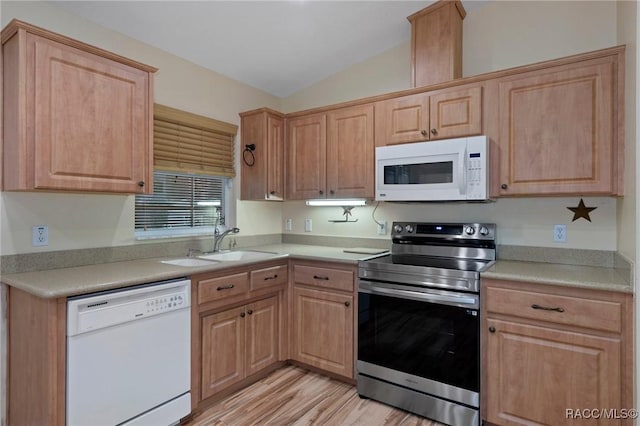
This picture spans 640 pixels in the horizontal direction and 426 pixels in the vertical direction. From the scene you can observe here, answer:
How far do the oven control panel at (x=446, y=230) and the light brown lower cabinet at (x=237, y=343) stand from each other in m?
1.13

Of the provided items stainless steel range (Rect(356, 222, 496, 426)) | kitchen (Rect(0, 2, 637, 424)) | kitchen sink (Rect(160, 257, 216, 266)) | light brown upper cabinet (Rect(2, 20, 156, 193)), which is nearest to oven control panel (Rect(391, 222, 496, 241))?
stainless steel range (Rect(356, 222, 496, 426))

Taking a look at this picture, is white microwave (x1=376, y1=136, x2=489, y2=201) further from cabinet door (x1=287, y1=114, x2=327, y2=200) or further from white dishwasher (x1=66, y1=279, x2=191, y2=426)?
white dishwasher (x1=66, y1=279, x2=191, y2=426)

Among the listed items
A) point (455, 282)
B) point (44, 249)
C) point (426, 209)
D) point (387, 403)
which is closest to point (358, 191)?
point (426, 209)

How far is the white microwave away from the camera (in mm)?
2232

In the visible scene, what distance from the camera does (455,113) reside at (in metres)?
2.40

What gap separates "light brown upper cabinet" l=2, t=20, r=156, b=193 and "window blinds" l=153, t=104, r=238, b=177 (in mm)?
476

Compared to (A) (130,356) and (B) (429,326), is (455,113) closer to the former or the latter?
(B) (429,326)

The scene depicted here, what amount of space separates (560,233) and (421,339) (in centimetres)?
116

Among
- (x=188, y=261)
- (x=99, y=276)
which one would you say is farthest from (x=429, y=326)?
(x=99, y=276)

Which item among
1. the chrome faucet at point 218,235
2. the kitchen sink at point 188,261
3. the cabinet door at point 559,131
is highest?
the cabinet door at point 559,131

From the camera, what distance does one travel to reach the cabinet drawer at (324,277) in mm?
2529

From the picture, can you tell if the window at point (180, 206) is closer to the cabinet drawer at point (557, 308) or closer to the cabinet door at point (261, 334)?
the cabinet door at point (261, 334)

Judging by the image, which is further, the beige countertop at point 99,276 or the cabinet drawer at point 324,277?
the cabinet drawer at point 324,277

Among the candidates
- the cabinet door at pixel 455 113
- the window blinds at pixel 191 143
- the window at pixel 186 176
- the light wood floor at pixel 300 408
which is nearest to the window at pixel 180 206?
the window at pixel 186 176
